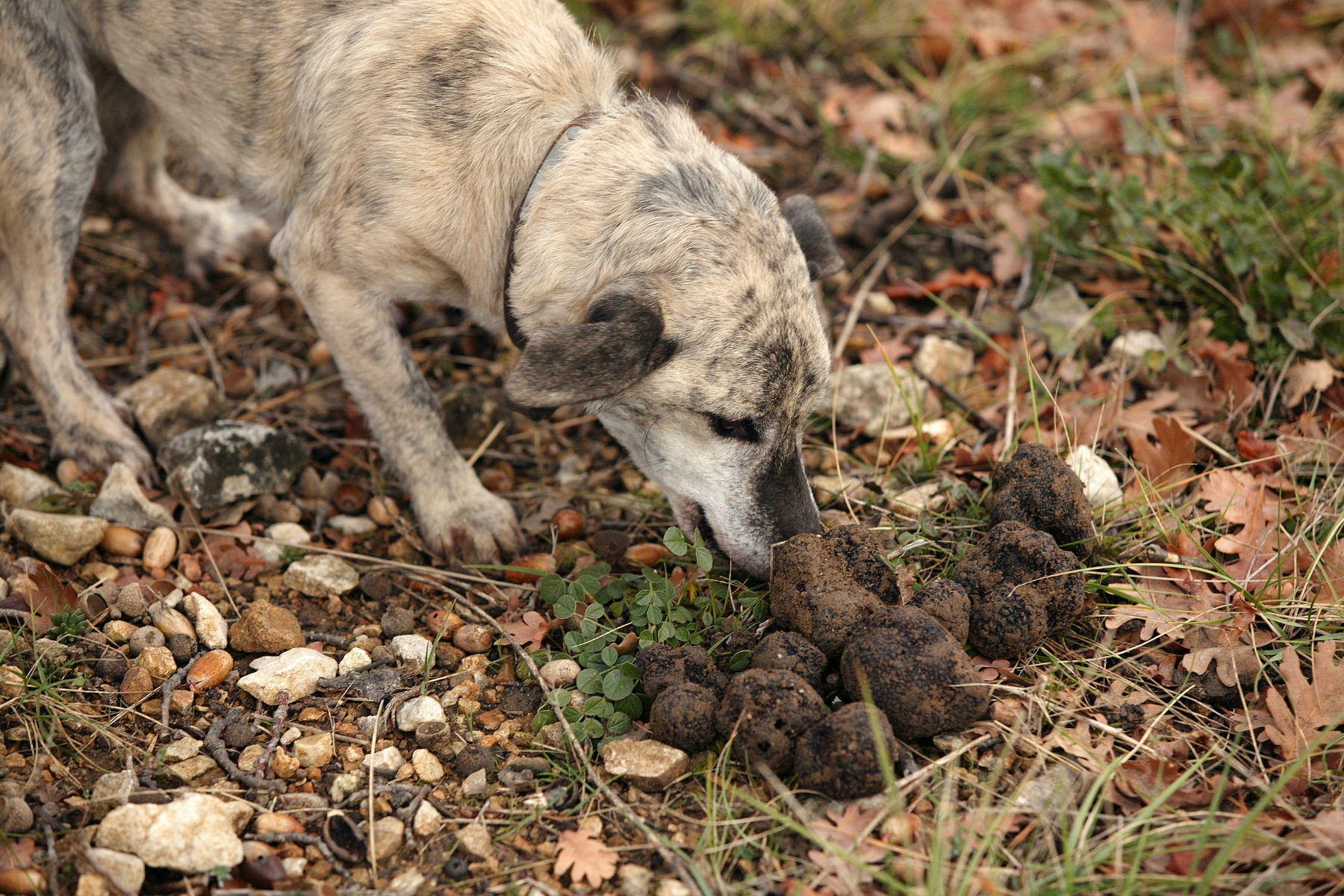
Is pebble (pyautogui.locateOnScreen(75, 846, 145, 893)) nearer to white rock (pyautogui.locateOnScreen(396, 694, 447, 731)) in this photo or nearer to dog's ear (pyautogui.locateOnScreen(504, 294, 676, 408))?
white rock (pyautogui.locateOnScreen(396, 694, 447, 731))

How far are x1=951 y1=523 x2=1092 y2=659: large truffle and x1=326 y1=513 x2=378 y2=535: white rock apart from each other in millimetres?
2281

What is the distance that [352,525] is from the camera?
13.2ft

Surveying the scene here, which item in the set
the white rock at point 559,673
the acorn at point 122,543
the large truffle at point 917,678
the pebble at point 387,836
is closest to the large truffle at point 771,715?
the large truffle at point 917,678

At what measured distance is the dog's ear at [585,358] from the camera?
3.04m

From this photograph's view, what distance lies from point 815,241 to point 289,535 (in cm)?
231

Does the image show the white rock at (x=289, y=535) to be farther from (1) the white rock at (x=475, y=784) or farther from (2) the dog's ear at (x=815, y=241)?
(2) the dog's ear at (x=815, y=241)

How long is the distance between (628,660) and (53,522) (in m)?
2.15

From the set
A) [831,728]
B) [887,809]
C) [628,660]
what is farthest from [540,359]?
[887,809]

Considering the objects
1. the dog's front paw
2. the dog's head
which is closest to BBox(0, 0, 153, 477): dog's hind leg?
the dog's front paw

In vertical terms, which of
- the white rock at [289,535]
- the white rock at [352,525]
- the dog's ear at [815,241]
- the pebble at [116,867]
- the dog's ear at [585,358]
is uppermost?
the dog's ear at [815,241]

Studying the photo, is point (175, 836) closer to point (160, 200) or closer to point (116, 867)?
point (116, 867)

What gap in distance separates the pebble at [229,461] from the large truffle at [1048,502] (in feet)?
9.01

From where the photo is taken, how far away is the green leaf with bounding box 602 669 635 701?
10.1ft

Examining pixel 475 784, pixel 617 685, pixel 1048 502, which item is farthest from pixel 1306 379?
pixel 475 784
